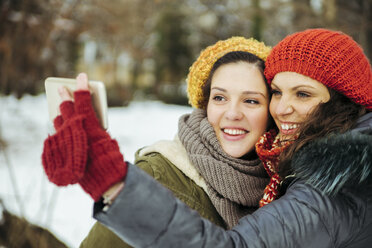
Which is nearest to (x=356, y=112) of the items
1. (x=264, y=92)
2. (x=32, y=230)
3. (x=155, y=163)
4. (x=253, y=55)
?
(x=264, y=92)

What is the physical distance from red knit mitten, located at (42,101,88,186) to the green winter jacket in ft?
2.41

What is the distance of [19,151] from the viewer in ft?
21.6

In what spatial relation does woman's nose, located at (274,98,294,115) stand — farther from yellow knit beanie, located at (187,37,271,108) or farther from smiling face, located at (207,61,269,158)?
yellow knit beanie, located at (187,37,271,108)

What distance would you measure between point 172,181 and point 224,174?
293 millimetres

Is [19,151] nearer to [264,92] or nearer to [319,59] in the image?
[264,92]

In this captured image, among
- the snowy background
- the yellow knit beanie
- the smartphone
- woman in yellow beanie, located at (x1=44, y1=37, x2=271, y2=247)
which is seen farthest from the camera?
the snowy background

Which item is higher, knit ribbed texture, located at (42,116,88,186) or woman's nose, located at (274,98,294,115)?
woman's nose, located at (274,98,294,115)

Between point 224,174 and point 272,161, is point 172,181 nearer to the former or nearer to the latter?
point 224,174

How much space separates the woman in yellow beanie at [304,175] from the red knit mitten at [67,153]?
0.51ft

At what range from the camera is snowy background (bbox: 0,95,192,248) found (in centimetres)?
415

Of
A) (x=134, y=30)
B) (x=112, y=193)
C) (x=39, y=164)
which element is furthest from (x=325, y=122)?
(x=134, y=30)

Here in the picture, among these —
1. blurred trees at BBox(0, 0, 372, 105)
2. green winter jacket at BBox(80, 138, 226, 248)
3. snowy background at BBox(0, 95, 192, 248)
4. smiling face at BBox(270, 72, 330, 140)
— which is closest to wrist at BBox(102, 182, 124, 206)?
green winter jacket at BBox(80, 138, 226, 248)

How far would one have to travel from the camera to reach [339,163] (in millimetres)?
1402

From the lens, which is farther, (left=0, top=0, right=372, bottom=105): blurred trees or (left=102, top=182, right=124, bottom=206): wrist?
(left=0, top=0, right=372, bottom=105): blurred trees
